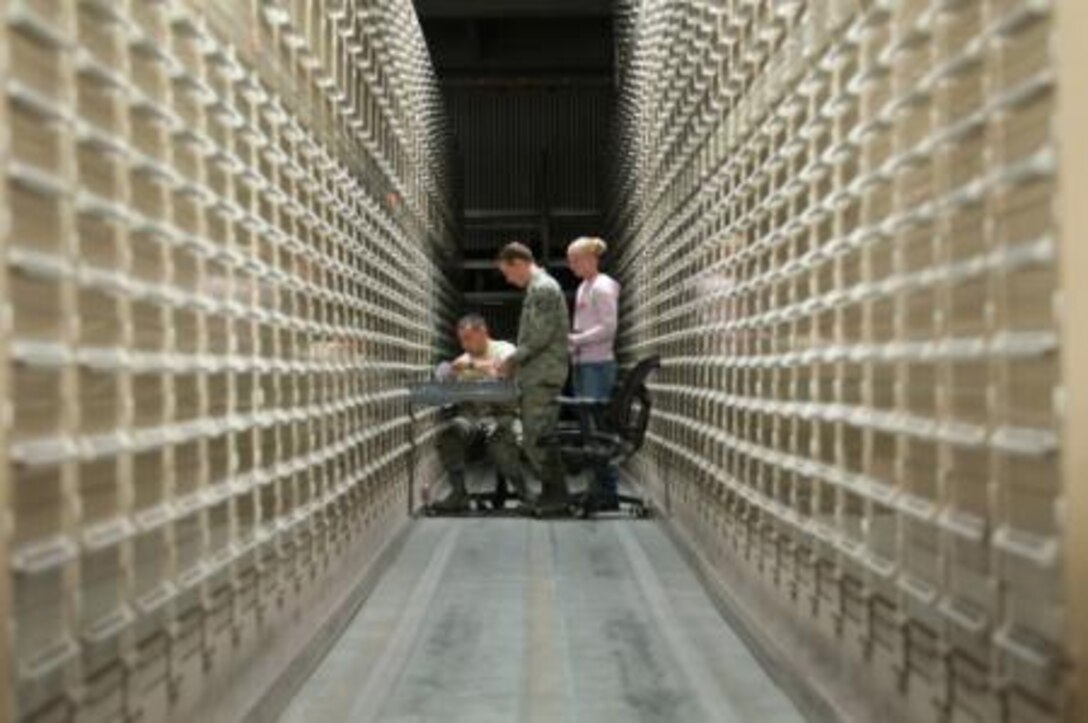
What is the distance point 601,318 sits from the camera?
29.4 ft

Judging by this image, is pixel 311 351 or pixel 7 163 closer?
pixel 7 163

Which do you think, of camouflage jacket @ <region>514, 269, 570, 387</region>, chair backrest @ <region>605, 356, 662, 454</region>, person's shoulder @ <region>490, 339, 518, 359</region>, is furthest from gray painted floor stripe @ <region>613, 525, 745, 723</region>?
person's shoulder @ <region>490, 339, 518, 359</region>

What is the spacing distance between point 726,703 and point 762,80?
1.79 metres

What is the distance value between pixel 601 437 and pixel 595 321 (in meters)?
1.06

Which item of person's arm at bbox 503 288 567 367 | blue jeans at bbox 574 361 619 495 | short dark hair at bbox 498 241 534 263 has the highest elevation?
short dark hair at bbox 498 241 534 263

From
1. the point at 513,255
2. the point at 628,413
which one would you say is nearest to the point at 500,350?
the point at 513,255

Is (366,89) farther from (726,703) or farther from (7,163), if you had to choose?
(7,163)

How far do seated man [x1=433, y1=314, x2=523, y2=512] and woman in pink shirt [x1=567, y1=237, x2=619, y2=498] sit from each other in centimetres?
45

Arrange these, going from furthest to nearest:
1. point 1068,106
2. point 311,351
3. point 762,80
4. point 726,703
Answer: point 311,351
point 762,80
point 726,703
point 1068,106

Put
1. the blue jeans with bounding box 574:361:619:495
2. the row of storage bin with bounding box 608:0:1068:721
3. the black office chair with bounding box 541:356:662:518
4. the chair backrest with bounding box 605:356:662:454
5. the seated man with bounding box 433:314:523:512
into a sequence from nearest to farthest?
1. the row of storage bin with bounding box 608:0:1068:721
2. the chair backrest with bounding box 605:356:662:454
3. the black office chair with bounding box 541:356:662:518
4. the seated man with bounding box 433:314:523:512
5. the blue jeans with bounding box 574:361:619:495

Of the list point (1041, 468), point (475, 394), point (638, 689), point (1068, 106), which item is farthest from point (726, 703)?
point (475, 394)

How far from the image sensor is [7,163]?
2.00 m

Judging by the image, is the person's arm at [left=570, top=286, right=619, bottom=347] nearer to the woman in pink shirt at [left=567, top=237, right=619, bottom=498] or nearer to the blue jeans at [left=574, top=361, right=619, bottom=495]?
the woman in pink shirt at [left=567, top=237, right=619, bottom=498]

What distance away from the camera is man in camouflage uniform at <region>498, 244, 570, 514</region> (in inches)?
324
